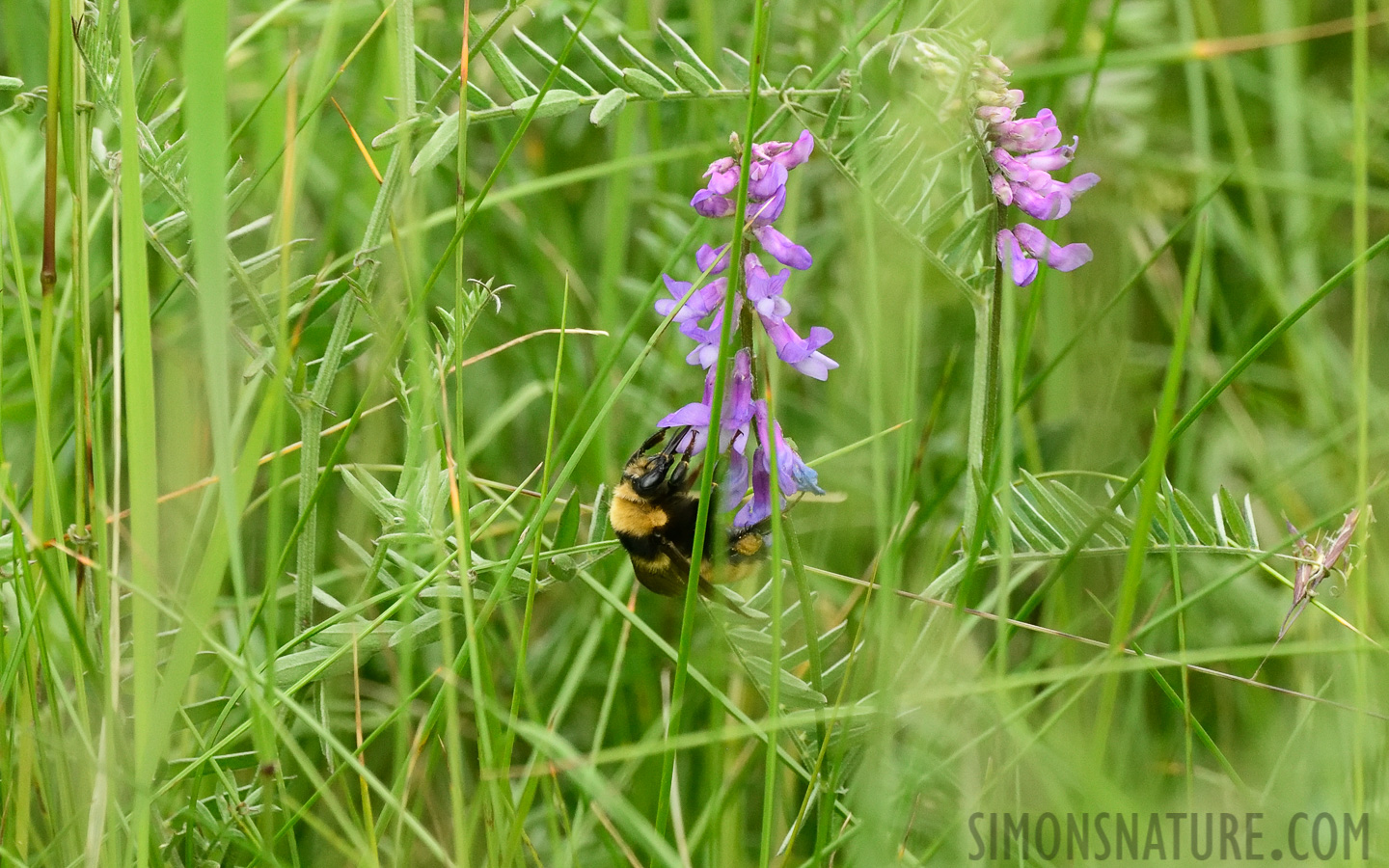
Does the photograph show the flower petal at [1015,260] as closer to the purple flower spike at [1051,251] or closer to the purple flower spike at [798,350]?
the purple flower spike at [1051,251]

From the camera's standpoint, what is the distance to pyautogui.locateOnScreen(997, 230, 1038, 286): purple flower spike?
1302 millimetres

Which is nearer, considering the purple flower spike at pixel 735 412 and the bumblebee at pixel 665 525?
the purple flower spike at pixel 735 412

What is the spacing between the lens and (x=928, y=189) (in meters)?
1.50

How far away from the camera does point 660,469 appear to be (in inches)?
62.3

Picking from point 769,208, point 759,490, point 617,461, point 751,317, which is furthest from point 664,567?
point 617,461

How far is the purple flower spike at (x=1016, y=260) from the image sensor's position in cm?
130

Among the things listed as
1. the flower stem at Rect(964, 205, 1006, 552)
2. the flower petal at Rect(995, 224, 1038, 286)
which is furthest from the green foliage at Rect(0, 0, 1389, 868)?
the flower petal at Rect(995, 224, 1038, 286)

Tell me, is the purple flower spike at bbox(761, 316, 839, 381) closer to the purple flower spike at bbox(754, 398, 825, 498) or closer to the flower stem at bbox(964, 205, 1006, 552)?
the purple flower spike at bbox(754, 398, 825, 498)

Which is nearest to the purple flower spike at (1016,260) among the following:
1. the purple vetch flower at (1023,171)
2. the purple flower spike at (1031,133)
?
the purple vetch flower at (1023,171)

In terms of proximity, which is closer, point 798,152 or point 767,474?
point 798,152

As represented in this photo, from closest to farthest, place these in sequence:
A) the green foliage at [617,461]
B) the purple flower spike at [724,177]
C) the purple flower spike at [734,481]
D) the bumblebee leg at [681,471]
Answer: the green foliage at [617,461] → the purple flower spike at [724,177] → the purple flower spike at [734,481] → the bumblebee leg at [681,471]

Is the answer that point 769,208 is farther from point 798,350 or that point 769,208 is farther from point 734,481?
point 734,481

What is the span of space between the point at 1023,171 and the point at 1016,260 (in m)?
0.11

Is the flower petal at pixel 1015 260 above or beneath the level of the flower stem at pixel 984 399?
above
